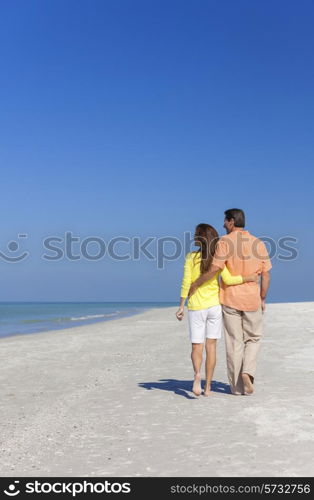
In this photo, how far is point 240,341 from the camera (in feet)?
22.7

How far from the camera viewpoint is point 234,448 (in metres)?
4.70

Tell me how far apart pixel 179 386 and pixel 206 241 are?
2187 mm

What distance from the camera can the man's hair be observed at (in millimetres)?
6949

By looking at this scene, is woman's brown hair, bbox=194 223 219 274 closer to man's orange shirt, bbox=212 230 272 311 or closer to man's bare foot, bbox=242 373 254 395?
man's orange shirt, bbox=212 230 272 311

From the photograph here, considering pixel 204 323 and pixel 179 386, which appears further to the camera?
pixel 179 386

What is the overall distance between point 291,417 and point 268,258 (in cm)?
197

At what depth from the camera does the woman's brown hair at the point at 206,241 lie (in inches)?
266

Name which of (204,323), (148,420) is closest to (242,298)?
(204,323)

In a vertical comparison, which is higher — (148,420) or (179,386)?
(148,420)

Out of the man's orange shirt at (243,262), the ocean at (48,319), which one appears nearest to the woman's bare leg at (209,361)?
the man's orange shirt at (243,262)

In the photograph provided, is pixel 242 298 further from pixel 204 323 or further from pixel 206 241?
pixel 206 241

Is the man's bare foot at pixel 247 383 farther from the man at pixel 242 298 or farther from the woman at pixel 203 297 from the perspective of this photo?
the woman at pixel 203 297

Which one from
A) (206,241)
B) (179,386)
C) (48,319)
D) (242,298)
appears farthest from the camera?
(48,319)

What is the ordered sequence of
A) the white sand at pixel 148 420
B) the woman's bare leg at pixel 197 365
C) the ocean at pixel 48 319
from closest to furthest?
the white sand at pixel 148 420 < the woman's bare leg at pixel 197 365 < the ocean at pixel 48 319
